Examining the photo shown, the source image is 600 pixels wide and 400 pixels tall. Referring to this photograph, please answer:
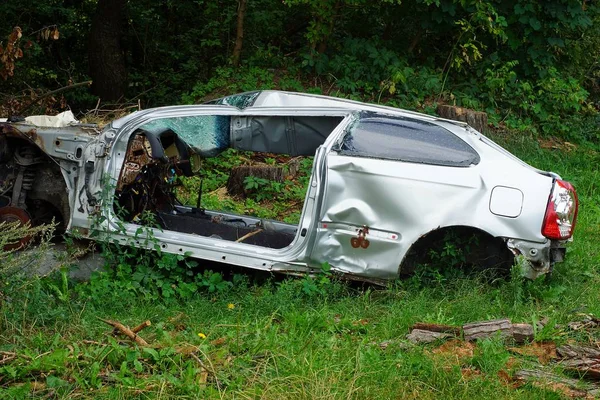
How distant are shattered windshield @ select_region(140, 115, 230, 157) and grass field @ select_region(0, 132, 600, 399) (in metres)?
1.40

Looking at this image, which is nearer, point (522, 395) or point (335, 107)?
point (522, 395)

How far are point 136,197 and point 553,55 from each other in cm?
848

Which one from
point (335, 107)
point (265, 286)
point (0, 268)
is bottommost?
point (265, 286)

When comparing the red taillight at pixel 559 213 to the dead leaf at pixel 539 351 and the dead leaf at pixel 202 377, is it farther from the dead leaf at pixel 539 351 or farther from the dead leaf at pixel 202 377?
the dead leaf at pixel 202 377

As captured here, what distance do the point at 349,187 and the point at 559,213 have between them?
1658 mm

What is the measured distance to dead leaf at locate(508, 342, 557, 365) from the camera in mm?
5055

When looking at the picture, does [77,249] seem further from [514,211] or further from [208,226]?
[514,211]

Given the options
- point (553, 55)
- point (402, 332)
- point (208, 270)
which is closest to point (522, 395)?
point (402, 332)

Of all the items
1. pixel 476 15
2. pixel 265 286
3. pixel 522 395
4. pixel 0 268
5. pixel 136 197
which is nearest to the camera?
pixel 522 395

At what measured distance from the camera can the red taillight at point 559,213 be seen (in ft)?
20.4

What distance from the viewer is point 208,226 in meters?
7.71

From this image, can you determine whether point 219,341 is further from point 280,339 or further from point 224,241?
point 224,241

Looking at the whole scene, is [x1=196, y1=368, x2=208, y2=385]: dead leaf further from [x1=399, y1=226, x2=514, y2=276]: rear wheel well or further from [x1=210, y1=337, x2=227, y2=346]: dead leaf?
[x1=399, y1=226, x2=514, y2=276]: rear wheel well

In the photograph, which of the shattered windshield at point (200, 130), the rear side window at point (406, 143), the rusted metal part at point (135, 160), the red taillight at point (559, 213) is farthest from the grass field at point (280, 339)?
the shattered windshield at point (200, 130)
